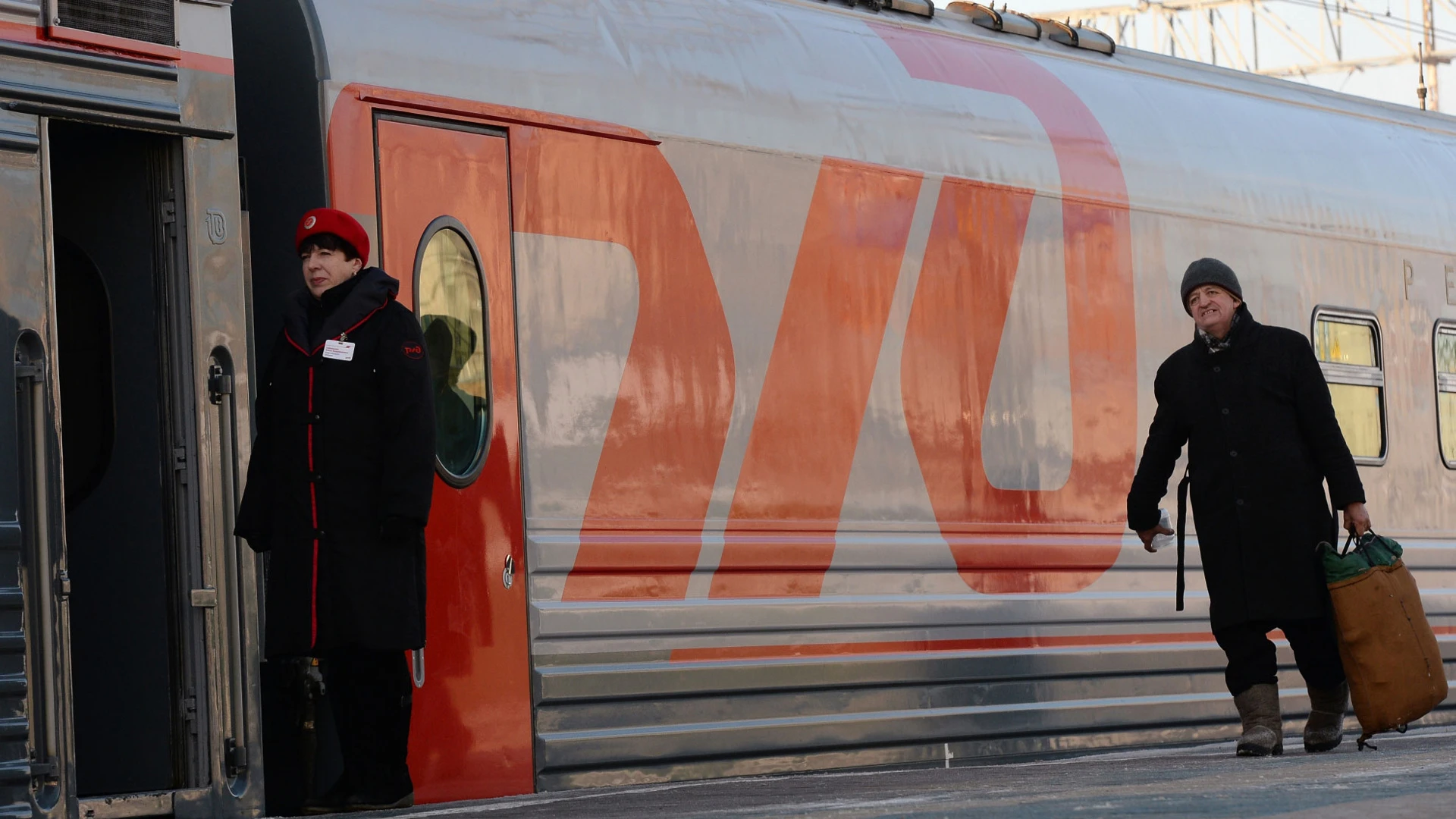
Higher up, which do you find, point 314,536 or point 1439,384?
point 1439,384

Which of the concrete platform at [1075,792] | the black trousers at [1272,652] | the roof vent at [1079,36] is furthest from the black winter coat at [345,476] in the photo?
the roof vent at [1079,36]

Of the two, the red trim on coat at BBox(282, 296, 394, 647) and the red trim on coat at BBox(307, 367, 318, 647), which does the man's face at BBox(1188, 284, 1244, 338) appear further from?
the red trim on coat at BBox(307, 367, 318, 647)

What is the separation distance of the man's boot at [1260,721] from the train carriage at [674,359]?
932 millimetres

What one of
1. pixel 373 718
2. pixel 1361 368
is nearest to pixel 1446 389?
pixel 1361 368

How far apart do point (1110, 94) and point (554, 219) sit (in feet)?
10.2

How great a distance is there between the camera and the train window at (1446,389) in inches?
378

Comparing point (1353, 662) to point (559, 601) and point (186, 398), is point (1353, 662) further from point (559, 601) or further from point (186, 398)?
point (186, 398)

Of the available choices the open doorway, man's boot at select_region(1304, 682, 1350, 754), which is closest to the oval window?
the open doorway

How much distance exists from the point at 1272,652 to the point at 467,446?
109 inches

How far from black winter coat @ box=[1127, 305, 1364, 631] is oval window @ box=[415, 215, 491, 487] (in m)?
2.37

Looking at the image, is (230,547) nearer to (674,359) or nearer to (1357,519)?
(674,359)

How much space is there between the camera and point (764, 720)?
22.1 ft

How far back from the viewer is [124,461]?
221 inches

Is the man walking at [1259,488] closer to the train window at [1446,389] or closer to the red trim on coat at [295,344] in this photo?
the train window at [1446,389]
